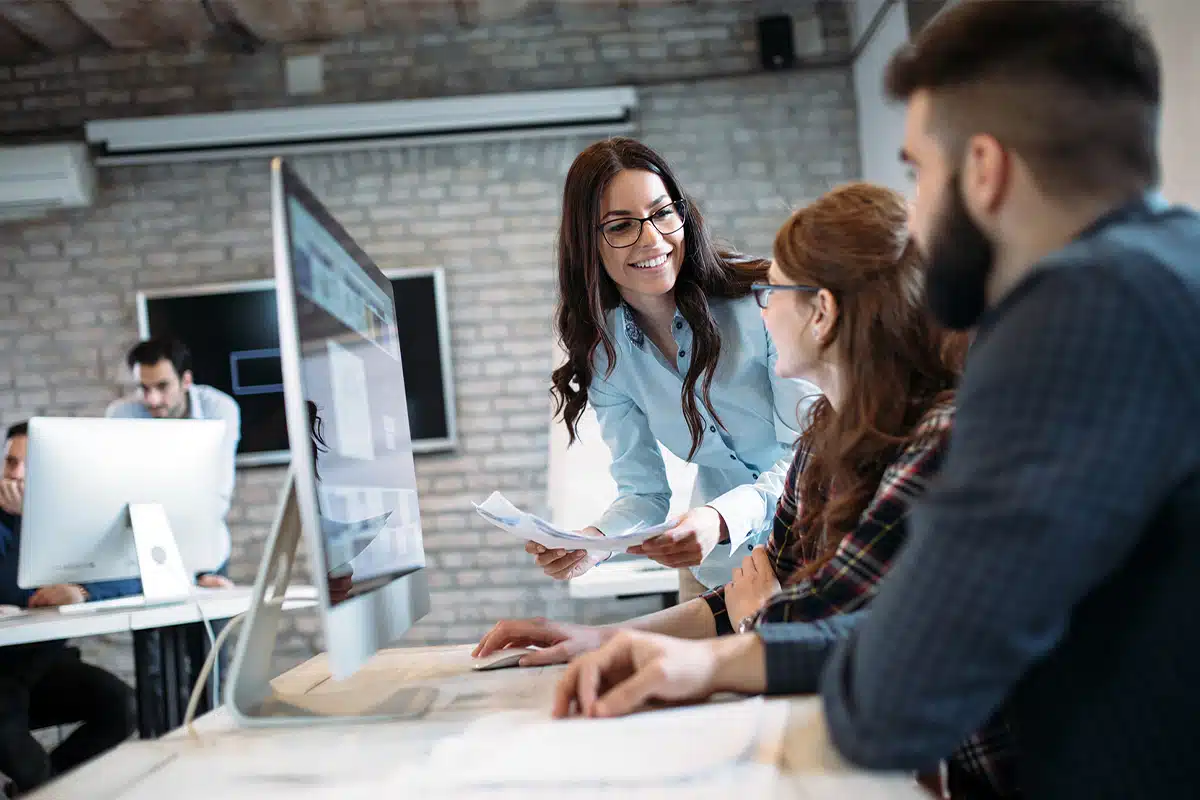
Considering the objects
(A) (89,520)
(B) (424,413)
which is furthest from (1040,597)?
(B) (424,413)

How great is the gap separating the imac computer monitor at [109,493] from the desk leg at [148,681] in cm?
14

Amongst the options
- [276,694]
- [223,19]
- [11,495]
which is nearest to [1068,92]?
[276,694]

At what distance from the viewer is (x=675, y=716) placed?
917 millimetres

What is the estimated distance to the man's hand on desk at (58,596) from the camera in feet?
9.49

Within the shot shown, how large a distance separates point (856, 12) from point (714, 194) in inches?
43.9

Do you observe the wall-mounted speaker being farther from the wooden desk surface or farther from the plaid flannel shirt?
the wooden desk surface

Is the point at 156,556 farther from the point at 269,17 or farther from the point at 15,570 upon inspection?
the point at 269,17

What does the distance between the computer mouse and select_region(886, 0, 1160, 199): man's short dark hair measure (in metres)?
0.91

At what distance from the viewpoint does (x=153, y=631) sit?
264 cm

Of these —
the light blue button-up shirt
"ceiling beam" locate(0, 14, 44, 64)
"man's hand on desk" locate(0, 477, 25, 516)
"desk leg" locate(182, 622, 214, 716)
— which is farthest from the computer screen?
"ceiling beam" locate(0, 14, 44, 64)

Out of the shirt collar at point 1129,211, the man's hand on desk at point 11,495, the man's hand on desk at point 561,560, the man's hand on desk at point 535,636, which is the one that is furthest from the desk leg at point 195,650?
the shirt collar at point 1129,211

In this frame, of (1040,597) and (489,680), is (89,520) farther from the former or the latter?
(1040,597)

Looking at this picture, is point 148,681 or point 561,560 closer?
point 561,560

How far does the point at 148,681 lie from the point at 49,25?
3664mm
